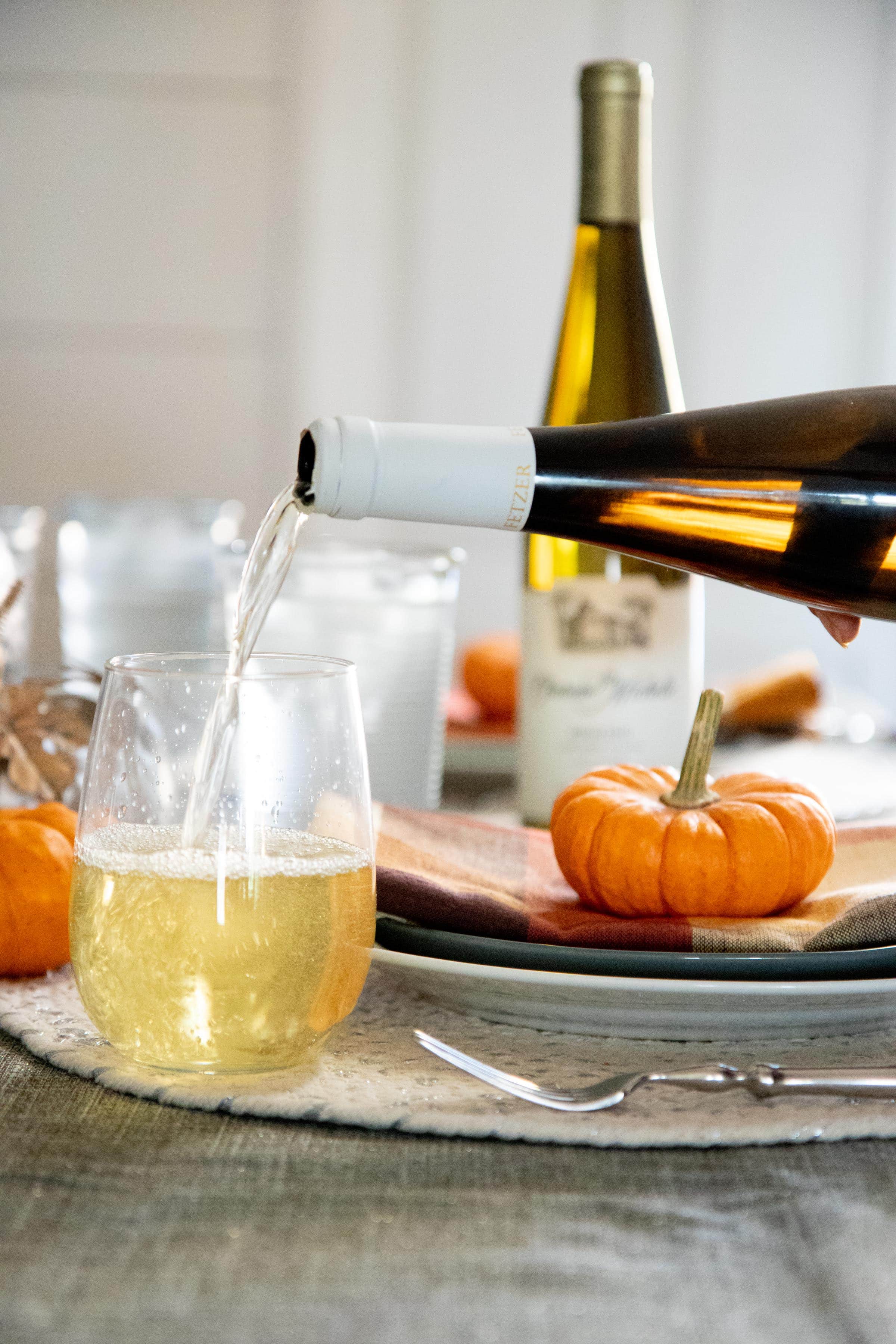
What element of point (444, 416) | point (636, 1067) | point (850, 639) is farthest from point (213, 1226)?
point (444, 416)

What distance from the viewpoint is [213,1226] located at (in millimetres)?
429

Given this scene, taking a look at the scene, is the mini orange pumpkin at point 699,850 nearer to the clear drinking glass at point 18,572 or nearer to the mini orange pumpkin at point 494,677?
the clear drinking glass at point 18,572

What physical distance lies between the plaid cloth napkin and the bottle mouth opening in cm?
17

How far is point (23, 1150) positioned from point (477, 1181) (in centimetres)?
16

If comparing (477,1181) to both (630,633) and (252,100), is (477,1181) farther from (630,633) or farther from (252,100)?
(252,100)

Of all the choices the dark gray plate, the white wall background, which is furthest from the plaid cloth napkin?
the white wall background

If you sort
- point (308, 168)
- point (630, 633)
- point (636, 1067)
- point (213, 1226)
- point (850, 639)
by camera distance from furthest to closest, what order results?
point (308, 168)
point (630, 633)
point (850, 639)
point (636, 1067)
point (213, 1226)

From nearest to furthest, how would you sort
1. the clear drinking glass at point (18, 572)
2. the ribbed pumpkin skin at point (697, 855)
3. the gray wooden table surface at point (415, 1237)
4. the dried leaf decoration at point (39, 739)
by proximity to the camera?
the gray wooden table surface at point (415, 1237) → the ribbed pumpkin skin at point (697, 855) → the dried leaf decoration at point (39, 739) → the clear drinking glass at point (18, 572)

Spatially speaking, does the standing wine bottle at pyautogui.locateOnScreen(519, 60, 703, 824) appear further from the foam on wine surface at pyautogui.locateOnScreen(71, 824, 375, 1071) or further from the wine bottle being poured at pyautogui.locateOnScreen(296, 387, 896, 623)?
the foam on wine surface at pyautogui.locateOnScreen(71, 824, 375, 1071)

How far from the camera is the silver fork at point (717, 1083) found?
494 millimetres

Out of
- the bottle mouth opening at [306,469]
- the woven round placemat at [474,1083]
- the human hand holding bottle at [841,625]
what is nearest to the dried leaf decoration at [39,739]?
the woven round placemat at [474,1083]

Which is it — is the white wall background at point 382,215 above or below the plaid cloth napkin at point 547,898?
above

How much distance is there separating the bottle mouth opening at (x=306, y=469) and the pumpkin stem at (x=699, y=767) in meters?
0.23

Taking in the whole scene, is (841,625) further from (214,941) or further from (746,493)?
(214,941)
